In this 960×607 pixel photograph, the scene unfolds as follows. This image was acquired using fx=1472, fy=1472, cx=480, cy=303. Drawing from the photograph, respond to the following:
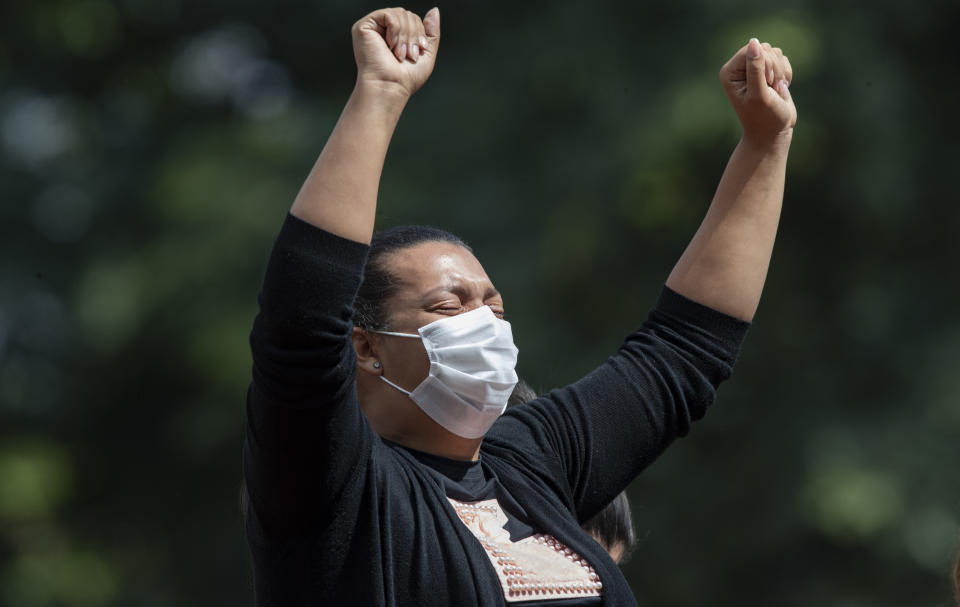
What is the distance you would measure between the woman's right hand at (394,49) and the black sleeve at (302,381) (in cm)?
28

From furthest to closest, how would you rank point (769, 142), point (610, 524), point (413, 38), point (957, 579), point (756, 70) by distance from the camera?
point (610, 524), point (769, 142), point (756, 70), point (957, 579), point (413, 38)

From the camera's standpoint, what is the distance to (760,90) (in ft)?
9.36

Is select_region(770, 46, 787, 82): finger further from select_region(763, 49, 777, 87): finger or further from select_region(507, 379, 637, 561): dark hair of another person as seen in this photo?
select_region(507, 379, 637, 561): dark hair of another person

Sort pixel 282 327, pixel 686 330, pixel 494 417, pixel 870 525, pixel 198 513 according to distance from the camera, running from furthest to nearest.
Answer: pixel 198 513 → pixel 870 525 → pixel 686 330 → pixel 494 417 → pixel 282 327

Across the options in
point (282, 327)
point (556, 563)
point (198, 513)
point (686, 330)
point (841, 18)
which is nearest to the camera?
point (282, 327)

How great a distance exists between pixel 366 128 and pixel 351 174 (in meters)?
0.08

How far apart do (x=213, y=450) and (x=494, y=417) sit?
504 centimetres

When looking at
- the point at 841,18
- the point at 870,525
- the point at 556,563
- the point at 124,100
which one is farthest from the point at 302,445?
the point at 124,100

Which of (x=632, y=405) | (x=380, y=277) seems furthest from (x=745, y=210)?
(x=380, y=277)

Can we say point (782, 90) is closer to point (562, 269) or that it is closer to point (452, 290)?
point (452, 290)

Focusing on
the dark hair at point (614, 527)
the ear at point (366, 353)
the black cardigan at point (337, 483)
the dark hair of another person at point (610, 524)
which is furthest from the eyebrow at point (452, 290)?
the dark hair at point (614, 527)

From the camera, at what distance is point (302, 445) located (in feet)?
7.26

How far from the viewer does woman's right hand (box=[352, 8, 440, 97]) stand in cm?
229

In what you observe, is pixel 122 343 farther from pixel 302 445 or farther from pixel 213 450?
pixel 302 445
